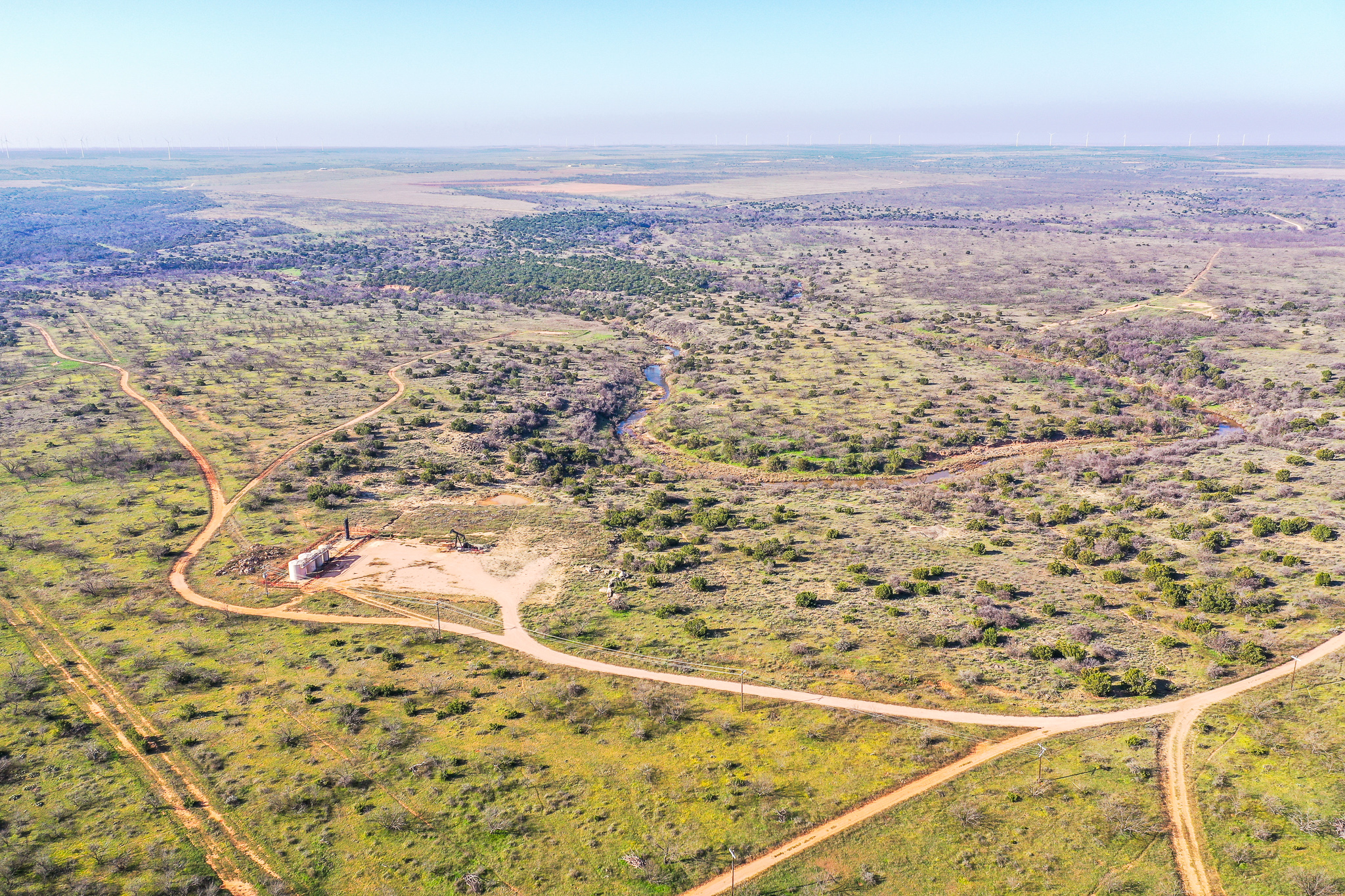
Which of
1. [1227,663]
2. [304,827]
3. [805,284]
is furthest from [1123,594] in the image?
[805,284]

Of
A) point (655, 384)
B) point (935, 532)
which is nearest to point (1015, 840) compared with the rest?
point (935, 532)

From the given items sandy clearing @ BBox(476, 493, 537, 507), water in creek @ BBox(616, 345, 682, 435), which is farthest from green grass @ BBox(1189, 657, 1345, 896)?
water in creek @ BBox(616, 345, 682, 435)

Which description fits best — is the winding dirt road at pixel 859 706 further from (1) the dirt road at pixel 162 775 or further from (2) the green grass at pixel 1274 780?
(1) the dirt road at pixel 162 775

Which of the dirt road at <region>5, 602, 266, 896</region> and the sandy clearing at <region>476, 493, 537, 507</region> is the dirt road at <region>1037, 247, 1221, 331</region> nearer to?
the sandy clearing at <region>476, 493, 537, 507</region>

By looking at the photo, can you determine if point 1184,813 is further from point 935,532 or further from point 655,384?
point 655,384

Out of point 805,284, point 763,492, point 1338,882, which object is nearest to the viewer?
point 1338,882

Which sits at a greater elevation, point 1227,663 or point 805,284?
point 805,284

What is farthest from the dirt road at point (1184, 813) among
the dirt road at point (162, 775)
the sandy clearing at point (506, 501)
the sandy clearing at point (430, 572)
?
the sandy clearing at point (506, 501)

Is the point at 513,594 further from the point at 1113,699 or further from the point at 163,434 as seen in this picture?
the point at 163,434

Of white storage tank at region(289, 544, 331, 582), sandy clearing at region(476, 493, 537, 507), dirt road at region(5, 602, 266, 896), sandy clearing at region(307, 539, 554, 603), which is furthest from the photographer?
sandy clearing at region(476, 493, 537, 507)
